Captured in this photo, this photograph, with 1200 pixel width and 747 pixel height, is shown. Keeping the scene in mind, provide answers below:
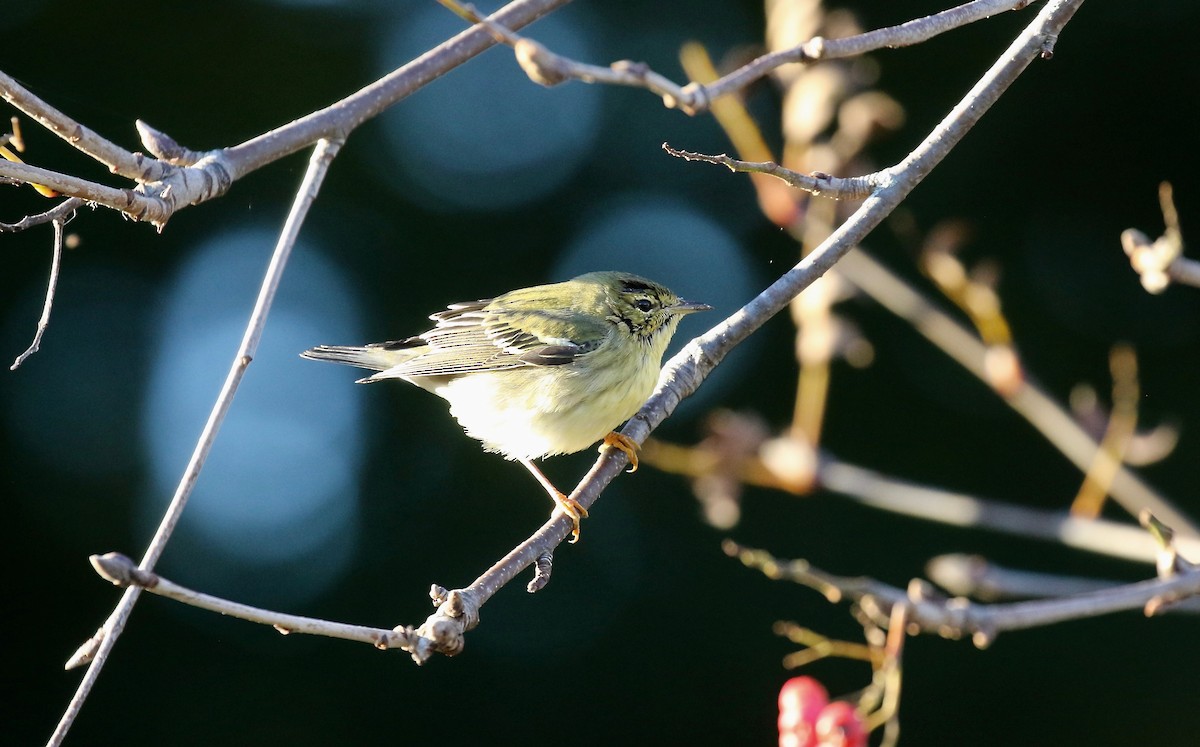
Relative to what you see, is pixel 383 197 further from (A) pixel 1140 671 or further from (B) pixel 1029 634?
(A) pixel 1140 671

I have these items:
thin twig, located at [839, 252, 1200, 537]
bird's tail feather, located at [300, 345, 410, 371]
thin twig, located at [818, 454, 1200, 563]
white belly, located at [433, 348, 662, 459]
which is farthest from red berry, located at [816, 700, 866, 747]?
bird's tail feather, located at [300, 345, 410, 371]

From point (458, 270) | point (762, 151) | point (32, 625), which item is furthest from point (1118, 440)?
point (32, 625)

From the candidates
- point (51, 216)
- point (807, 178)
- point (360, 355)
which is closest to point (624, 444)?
point (360, 355)

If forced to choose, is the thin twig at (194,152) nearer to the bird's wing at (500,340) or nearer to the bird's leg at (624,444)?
the bird's leg at (624,444)

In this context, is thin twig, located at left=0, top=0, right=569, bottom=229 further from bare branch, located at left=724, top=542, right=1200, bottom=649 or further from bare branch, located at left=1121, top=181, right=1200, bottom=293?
bare branch, located at left=1121, top=181, right=1200, bottom=293

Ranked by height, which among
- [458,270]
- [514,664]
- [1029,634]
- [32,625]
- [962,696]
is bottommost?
[32,625]

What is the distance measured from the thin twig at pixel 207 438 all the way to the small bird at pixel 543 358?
165cm

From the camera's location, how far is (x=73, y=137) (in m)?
1.50

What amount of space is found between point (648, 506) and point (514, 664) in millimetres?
991

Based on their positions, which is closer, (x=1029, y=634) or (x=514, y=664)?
(x=1029, y=634)

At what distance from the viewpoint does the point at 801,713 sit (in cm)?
228

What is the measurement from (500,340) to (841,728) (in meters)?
2.06

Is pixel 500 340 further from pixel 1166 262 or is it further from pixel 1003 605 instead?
pixel 1003 605

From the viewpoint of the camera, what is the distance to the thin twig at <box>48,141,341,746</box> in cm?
137
